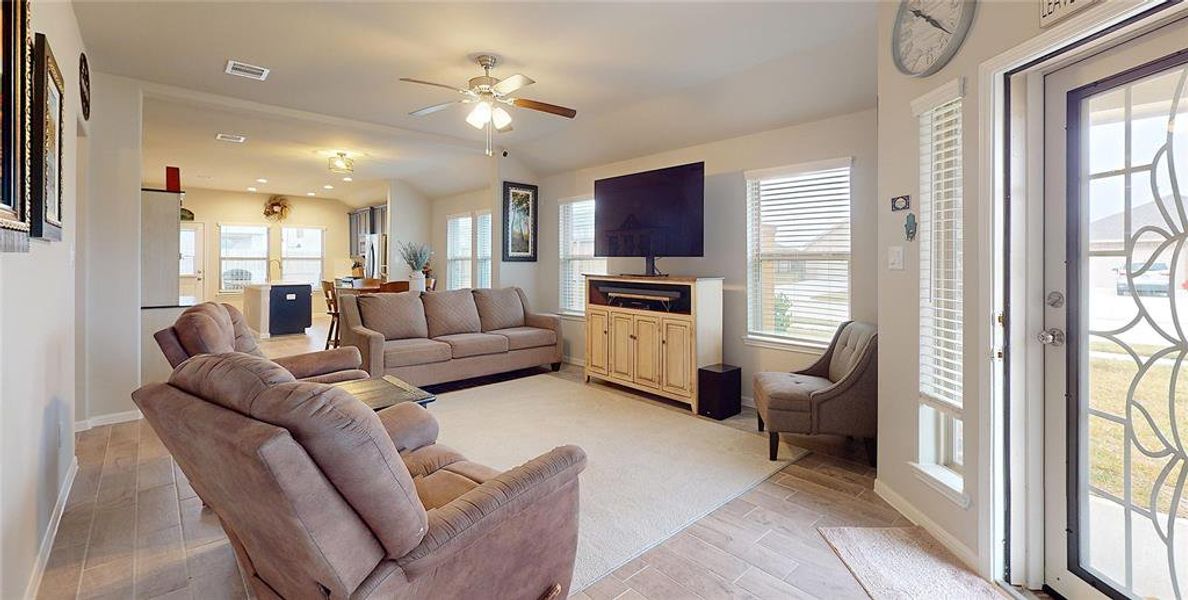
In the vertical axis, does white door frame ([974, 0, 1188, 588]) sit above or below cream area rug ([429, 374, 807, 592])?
above

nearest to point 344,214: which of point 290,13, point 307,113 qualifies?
point 307,113

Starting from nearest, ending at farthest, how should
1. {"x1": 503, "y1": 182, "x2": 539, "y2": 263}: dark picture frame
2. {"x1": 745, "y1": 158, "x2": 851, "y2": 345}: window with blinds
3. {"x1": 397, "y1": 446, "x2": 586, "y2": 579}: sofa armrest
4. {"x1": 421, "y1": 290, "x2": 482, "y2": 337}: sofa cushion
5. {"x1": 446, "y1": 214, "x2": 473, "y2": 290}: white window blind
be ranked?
{"x1": 397, "y1": 446, "x2": 586, "y2": 579}: sofa armrest
{"x1": 745, "y1": 158, "x2": 851, "y2": 345}: window with blinds
{"x1": 421, "y1": 290, "x2": 482, "y2": 337}: sofa cushion
{"x1": 503, "y1": 182, "x2": 539, "y2": 263}: dark picture frame
{"x1": 446, "y1": 214, "x2": 473, "y2": 290}: white window blind

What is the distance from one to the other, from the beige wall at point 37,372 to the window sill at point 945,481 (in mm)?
3246

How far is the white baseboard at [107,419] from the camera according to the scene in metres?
3.93

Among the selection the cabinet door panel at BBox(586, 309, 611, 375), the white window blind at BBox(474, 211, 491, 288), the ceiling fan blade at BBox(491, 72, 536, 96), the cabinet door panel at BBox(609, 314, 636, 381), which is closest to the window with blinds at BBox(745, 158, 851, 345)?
the cabinet door panel at BBox(609, 314, 636, 381)

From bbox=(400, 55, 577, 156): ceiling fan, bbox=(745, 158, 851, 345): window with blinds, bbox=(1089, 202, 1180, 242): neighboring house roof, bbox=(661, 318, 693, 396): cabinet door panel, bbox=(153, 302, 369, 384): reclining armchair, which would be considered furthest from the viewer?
bbox=(661, 318, 693, 396): cabinet door panel

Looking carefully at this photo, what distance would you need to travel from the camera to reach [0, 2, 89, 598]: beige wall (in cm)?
165

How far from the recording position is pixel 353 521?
121 cm

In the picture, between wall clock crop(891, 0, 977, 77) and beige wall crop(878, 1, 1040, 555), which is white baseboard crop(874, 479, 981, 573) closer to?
beige wall crop(878, 1, 1040, 555)

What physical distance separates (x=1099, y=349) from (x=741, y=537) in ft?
4.87

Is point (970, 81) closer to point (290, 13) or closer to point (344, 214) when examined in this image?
point (290, 13)

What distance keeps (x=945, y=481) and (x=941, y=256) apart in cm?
97

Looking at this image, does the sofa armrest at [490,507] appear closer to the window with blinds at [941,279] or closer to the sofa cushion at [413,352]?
the window with blinds at [941,279]

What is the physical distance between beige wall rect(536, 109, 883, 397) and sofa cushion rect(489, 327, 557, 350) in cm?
48
